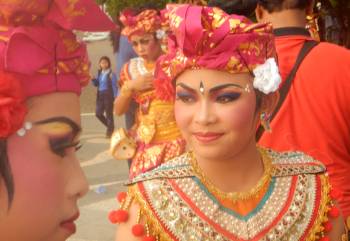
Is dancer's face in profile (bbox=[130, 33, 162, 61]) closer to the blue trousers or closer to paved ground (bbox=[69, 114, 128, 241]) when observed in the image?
paved ground (bbox=[69, 114, 128, 241])

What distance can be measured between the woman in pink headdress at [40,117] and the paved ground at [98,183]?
4.07 m

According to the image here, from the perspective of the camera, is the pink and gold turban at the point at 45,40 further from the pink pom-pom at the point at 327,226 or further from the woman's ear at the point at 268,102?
the pink pom-pom at the point at 327,226

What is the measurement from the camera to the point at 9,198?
5.01ft

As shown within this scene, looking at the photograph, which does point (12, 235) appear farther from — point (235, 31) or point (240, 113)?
point (235, 31)

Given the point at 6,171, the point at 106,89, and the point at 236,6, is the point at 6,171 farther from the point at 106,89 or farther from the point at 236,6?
the point at 106,89

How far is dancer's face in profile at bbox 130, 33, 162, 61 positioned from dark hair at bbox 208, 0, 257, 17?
2.29 meters

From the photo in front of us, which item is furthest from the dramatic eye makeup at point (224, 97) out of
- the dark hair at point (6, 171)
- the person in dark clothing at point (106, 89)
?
the person in dark clothing at point (106, 89)

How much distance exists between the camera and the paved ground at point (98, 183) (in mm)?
5839

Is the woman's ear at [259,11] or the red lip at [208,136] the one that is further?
the woman's ear at [259,11]

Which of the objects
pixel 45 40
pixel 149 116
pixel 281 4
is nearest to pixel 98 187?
pixel 149 116

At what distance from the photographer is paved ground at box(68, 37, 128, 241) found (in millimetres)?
5839

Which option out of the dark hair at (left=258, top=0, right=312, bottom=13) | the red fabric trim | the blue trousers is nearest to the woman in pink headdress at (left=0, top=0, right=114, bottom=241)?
the red fabric trim

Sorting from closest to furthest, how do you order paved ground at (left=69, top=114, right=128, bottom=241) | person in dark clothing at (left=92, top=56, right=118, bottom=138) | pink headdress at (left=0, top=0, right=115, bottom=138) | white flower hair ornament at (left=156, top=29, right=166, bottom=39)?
pink headdress at (left=0, top=0, right=115, bottom=138)
white flower hair ornament at (left=156, top=29, right=166, bottom=39)
paved ground at (left=69, top=114, right=128, bottom=241)
person in dark clothing at (left=92, top=56, right=118, bottom=138)

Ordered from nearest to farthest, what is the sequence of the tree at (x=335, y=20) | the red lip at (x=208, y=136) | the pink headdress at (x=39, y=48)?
1. the pink headdress at (x=39, y=48)
2. the red lip at (x=208, y=136)
3. the tree at (x=335, y=20)
